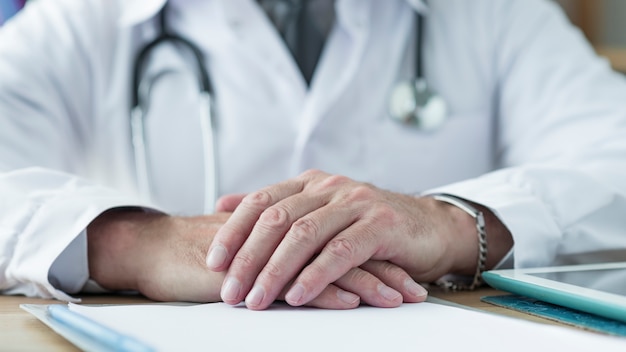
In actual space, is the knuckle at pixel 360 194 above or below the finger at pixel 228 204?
above

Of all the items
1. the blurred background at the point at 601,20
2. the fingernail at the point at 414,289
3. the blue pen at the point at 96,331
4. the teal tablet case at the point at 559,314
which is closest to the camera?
the blue pen at the point at 96,331

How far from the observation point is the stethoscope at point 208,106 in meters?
1.20

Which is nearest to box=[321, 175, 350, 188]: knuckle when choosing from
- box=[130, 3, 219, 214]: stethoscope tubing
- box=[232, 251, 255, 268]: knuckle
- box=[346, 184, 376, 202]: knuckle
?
box=[346, 184, 376, 202]: knuckle

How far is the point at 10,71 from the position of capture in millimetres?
1146

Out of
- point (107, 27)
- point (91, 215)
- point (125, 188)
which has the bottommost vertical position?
point (125, 188)

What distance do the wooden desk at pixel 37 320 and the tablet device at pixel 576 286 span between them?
26 millimetres

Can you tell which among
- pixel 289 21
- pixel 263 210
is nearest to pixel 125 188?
pixel 289 21

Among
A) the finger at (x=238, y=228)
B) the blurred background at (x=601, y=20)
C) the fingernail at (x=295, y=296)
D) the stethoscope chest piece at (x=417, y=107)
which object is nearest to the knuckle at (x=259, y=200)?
the finger at (x=238, y=228)

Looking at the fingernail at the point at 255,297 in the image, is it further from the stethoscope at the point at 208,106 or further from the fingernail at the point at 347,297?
the stethoscope at the point at 208,106

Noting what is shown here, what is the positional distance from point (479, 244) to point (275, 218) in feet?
0.72

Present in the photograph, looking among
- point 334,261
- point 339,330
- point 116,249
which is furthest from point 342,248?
point 116,249

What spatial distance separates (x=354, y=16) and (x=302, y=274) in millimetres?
745

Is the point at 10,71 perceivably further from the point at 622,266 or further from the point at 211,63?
the point at 622,266

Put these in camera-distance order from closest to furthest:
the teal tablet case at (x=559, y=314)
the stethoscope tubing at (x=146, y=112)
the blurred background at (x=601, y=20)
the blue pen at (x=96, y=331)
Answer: the blue pen at (x=96, y=331), the teal tablet case at (x=559, y=314), the stethoscope tubing at (x=146, y=112), the blurred background at (x=601, y=20)
